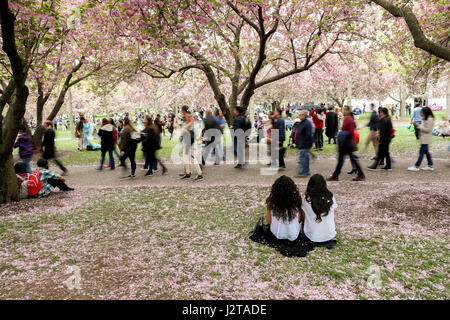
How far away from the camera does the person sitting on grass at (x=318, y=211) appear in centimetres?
416

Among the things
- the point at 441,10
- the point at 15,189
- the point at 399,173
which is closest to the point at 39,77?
the point at 15,189

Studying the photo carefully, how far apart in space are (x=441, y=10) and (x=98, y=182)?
1192cm

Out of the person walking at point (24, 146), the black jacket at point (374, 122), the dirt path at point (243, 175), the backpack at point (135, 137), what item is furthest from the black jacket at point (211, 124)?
the person walking at point (24, 146)

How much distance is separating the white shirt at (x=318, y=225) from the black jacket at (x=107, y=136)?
774cm

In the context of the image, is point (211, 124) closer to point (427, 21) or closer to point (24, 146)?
point (24, 146)

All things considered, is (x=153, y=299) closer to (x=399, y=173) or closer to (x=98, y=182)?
(x=98, y=182)

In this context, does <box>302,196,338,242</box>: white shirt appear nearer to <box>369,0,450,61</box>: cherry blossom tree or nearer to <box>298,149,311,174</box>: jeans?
<box>369,0,450,61</box>: cherry blossom tree

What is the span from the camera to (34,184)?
724 cm

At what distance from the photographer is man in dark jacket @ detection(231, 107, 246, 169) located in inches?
391

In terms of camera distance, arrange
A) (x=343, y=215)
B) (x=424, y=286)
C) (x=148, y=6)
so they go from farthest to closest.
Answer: (x=148, y=6)
(x=343, y=215)
(x=424, y=286)

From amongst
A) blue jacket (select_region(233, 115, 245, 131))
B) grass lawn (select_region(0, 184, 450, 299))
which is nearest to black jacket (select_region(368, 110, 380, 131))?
grass lawn (select_region(0, 184, 450, 299))

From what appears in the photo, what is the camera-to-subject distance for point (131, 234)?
5.03m

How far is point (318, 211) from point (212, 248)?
1.59 meters

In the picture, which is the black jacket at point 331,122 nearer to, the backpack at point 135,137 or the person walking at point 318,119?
the person walking at point 318,119
